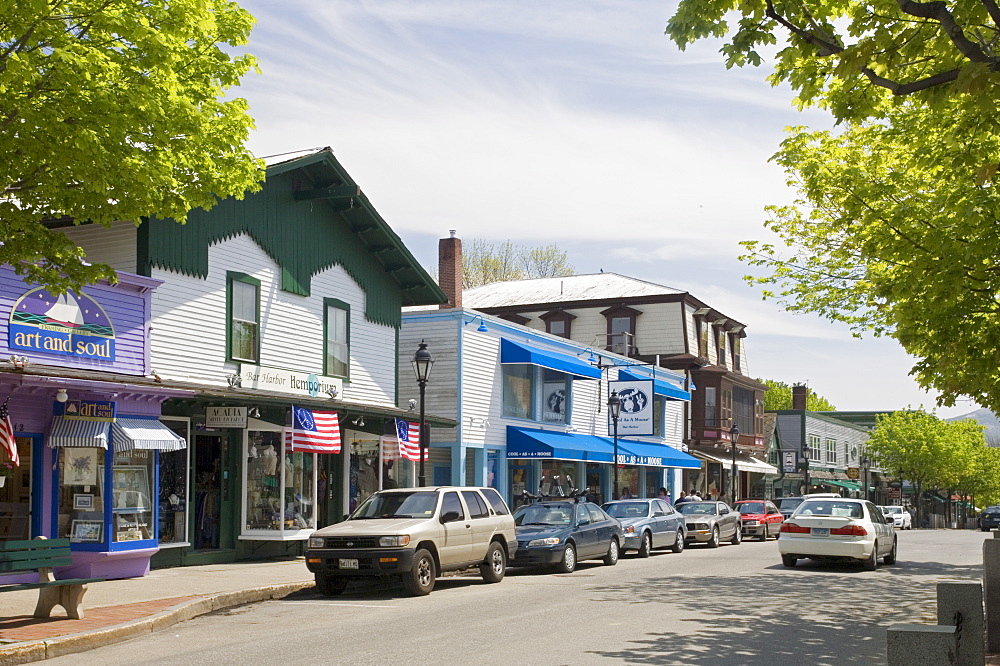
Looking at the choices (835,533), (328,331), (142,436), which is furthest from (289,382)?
(835,533)

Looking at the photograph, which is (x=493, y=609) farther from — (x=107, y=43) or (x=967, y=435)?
(x=967, y=435)

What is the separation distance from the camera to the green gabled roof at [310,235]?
20969 mm

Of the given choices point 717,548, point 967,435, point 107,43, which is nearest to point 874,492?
point 967,435

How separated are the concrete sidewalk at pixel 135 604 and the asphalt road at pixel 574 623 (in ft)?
0.78

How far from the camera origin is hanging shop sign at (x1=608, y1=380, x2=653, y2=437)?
3891 cm

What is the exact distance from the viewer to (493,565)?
63.6ft

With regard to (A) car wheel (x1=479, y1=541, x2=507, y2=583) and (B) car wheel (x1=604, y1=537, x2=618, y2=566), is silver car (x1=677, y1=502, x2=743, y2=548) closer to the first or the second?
(B) car wheel (x1=604, y1=537, x2=618, y2=566)

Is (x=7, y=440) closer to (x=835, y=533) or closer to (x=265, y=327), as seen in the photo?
(x=265, y=327)

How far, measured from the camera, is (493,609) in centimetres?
1510

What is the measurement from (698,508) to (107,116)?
25.1 metres

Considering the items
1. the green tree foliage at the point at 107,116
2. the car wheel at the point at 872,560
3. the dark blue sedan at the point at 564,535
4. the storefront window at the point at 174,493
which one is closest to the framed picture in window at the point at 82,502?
the storefront window at the point at 174,493

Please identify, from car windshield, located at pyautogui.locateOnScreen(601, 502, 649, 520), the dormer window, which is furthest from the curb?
the dormer window

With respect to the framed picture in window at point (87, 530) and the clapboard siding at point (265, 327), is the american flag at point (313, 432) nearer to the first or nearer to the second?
the clapboard siding at point (265, 327)

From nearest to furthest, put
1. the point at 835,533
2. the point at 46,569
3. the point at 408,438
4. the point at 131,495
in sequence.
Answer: the point at 46,569 → the point at 131,495 → the point at 835,533 → the point at 408,438
